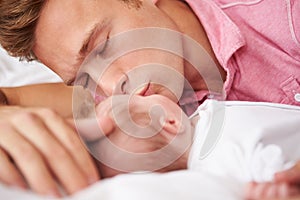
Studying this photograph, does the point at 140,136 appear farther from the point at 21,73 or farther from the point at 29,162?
the point at 21,73

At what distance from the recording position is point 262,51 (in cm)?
109

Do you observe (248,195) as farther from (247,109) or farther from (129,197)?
(247,109)

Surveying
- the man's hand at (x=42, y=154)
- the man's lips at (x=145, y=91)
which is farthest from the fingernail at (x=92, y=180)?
the man's lips at (x=145, y=91)

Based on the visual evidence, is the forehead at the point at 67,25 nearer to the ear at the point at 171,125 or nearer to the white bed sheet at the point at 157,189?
the ear at the point at 171,125

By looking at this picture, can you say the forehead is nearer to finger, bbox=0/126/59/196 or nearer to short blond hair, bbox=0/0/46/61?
short blond hair, bbox=0/0/46/61

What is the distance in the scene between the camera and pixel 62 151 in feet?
2.12

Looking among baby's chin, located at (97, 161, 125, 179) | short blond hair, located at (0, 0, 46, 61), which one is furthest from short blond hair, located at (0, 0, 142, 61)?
baby's chin, located at (97, 161, 125, 179)

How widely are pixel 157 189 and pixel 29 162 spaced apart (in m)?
0.17

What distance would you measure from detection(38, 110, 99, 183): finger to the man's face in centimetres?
28

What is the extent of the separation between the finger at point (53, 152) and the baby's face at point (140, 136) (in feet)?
0.25

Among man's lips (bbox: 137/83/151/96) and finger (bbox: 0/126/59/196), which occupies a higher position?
finger (bbox: 0/126/59/196)

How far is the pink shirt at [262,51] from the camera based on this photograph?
1.06 m

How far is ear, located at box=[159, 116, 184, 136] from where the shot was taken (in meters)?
0.76

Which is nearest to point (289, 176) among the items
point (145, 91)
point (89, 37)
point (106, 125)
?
point (106, 125)
